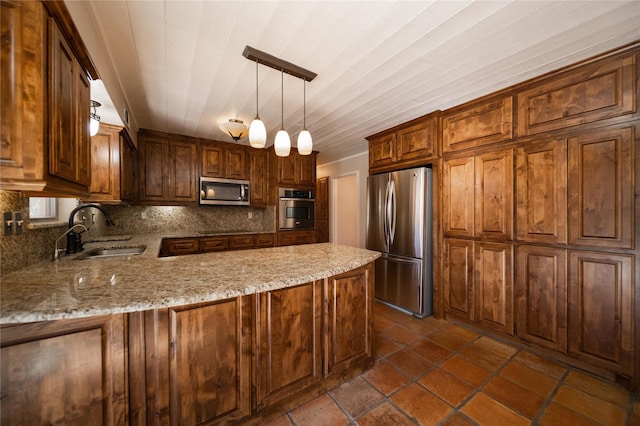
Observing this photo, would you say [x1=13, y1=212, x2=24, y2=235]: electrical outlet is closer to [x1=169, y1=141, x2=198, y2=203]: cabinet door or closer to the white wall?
[x1=169, y1=141, x2=198, y2=203]: cabinet door

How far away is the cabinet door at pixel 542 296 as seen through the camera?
1976 millimetres

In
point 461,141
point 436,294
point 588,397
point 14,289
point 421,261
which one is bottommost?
point 588,397

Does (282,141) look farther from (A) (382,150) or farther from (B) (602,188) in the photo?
(B) (602,188)

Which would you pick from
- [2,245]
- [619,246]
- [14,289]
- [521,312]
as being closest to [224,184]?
[2,245]

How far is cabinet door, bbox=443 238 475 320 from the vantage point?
2555 millimetres

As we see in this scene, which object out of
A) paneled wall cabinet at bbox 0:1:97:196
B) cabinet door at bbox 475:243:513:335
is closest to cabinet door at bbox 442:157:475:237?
cabinet door at bbox 475:243:513:335

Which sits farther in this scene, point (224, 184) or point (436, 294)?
point (224, 184)

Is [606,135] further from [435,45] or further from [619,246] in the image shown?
[435,45]

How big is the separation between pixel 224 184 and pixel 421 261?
3.30 metres

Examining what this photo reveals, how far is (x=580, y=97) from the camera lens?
1.88 metres

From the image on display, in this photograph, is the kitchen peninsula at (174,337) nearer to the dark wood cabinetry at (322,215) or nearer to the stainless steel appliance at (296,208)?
the stainless steel appliance at (296,208)

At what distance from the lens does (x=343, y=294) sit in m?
1.69

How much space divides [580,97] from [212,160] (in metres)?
4.45

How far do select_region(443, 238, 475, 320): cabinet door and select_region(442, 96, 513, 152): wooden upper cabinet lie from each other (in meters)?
1.09
